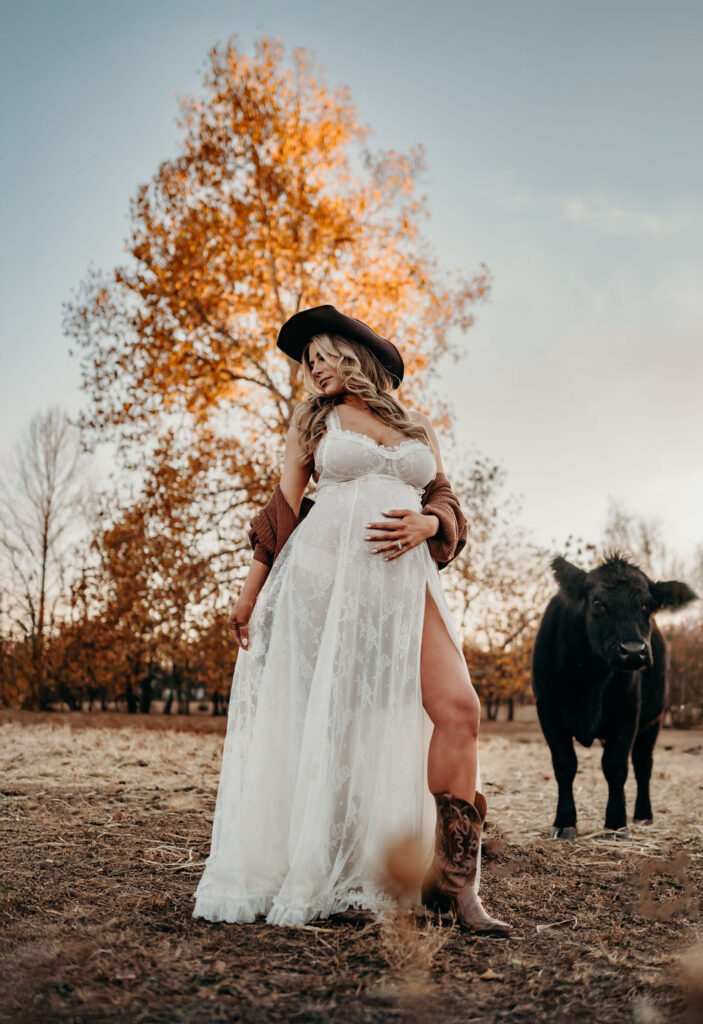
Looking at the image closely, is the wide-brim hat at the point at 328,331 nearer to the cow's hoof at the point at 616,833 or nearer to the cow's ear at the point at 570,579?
the cow's ear at the point at 570,579

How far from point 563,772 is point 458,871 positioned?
267 cm

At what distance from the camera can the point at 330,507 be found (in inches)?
118

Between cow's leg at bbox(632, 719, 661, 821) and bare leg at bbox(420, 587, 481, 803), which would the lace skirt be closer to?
bare leg at bbox(420, 587, 481, 803)

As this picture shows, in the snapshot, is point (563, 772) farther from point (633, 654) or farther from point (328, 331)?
point (328, 331)

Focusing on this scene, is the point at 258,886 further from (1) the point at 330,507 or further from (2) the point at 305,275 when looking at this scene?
(2) the point at 305,275

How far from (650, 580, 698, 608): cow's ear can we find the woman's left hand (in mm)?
2754

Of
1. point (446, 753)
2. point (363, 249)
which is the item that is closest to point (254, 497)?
point (363, 249)

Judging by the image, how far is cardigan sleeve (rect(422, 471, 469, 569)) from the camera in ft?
10.1

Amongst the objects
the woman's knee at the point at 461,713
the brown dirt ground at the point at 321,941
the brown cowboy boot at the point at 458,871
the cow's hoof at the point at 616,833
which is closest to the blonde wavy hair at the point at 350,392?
the woman's knee at the point at 461,713

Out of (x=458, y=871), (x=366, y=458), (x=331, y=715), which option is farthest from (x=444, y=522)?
(x=458, y=871)

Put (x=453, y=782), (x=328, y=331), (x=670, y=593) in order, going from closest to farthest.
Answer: (x=453, y=782), (x=328, y=331), (x=670, y=593)

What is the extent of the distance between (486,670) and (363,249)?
8506mm

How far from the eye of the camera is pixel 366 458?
3014 millimetres

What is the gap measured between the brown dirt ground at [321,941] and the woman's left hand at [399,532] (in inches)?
48.7
